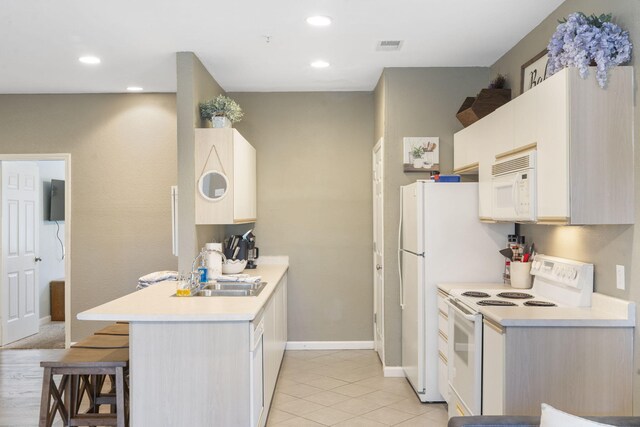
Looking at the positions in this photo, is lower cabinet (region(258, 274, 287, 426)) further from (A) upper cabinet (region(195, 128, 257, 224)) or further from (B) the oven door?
(B) the oven door

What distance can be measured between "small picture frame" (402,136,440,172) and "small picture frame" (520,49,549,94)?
91cm

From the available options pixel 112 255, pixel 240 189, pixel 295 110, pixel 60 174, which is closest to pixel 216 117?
pixel 240 189

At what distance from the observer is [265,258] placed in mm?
5211

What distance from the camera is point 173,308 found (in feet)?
9.11

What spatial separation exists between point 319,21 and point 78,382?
266 centimetres

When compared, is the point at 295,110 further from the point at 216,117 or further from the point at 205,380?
the point at 205,380

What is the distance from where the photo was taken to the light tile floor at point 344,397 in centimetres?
347

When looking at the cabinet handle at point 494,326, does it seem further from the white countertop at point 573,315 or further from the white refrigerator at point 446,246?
the white refrigerator at point 446,246

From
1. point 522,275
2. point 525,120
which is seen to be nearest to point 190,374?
point 522,275

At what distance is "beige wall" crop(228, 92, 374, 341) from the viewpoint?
5219 millimetres

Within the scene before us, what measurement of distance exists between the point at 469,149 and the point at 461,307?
1.32 meters

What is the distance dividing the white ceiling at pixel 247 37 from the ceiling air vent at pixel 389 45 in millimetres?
55

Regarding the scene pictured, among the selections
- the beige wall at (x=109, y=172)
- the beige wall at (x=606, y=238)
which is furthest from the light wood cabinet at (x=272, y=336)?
the beige wall at (x=606, y=238)

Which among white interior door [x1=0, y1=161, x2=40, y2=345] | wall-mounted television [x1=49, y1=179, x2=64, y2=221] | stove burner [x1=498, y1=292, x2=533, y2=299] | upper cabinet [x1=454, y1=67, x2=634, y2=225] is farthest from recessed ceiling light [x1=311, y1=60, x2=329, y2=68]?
wall-mounted television [x1=49, y1=179, x2=64, y2=221]
